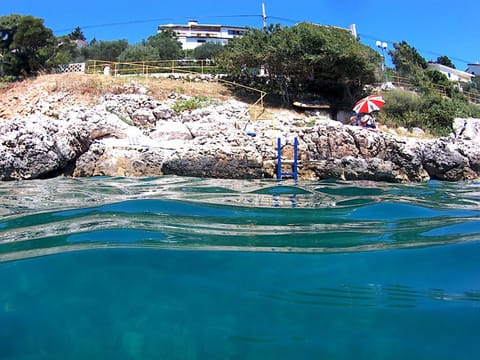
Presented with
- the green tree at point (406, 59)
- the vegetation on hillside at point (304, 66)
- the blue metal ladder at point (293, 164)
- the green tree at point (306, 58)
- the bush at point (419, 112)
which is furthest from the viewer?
the green tree at point (406, 59)

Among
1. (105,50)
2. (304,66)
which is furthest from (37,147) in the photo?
(105,50)

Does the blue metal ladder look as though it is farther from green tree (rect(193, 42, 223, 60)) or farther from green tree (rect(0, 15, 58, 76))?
green tree (rect(193, 42, 223, 60))

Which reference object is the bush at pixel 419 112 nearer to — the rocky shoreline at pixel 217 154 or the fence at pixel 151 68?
the rocky shoreline at pixel 217 154

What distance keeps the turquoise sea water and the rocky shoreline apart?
19.0ft

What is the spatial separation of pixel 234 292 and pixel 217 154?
6.99 m

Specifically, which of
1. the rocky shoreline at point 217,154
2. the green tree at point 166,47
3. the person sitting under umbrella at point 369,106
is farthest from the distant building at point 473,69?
the rocky shoreline at point 217,154

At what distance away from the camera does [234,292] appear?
1543 mm

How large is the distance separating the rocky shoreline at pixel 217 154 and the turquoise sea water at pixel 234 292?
5783mm

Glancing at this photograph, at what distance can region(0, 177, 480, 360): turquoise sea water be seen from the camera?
1229 millimetres

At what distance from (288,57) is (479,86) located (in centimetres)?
2979

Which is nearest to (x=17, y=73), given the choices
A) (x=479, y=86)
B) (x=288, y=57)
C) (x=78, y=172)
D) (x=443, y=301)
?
(x=288, y=57)

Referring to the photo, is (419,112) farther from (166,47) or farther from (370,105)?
(166,47)

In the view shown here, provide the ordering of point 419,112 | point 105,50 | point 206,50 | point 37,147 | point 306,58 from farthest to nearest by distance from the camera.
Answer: point 105,50
point 206,50
point 419,112
point 306,58
point 37,147

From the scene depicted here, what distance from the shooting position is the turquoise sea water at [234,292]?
4.03 ft
